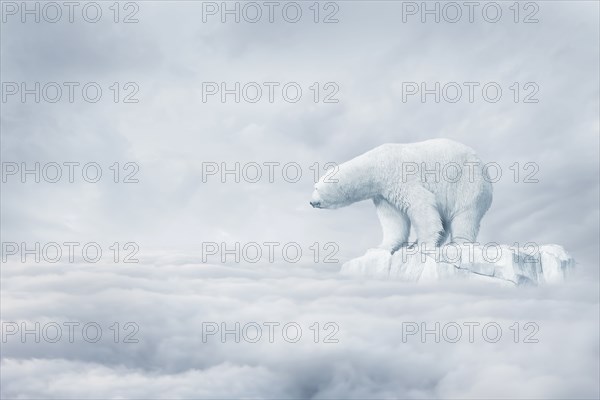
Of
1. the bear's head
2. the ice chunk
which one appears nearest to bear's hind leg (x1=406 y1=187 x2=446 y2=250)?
the ice chunk

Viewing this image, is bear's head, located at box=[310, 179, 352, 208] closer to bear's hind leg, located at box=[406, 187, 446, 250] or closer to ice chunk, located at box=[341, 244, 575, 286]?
ice chunk, located at box=[341, 244, 575, 286]

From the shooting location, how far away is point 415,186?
10328 mm

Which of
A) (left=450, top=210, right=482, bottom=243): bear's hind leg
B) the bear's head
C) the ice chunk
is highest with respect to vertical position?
the bear's head

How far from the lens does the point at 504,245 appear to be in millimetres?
10258

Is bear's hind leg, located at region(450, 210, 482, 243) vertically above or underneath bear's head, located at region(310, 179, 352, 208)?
underneath

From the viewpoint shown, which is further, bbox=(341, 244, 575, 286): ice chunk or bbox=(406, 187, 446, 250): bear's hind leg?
bbox=(406, 187, 446, 250): bear's hind leg

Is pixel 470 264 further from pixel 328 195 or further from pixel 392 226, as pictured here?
pixel 328 195

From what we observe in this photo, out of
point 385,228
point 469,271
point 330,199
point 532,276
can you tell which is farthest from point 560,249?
point 330,199

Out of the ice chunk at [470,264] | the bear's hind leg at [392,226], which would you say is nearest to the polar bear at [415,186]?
the bear's hind leg at [392,226]

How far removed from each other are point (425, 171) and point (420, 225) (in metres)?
0.78

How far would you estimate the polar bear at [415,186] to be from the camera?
10367 mm

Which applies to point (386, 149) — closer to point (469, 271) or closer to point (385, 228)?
point (385, 228)

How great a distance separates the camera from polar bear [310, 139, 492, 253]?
408 inches

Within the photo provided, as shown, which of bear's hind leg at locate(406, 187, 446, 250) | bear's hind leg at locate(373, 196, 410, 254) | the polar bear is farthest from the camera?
bear's hind leg at locate(373, 196, 410, 254)
